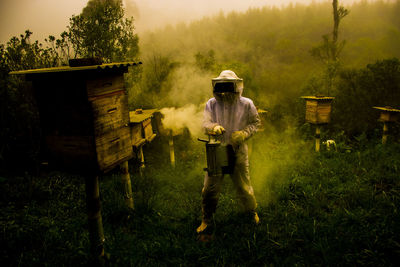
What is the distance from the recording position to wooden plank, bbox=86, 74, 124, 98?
2434mm

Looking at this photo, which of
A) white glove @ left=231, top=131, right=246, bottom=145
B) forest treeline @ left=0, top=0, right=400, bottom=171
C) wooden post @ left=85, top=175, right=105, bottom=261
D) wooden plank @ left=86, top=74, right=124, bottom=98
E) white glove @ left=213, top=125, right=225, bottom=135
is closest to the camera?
wooden plank @ left=86, top=74, right=124, bottom=98

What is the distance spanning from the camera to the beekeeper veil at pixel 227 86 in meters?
3.59

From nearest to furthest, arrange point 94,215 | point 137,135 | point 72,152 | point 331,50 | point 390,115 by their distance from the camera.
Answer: point 72,152, point 94,215, point 137,135, point 390,115, point 331,50

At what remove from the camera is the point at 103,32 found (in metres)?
7.11

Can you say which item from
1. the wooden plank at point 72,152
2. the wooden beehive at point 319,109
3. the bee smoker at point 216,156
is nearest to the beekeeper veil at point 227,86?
the bee smoker at point 216,156

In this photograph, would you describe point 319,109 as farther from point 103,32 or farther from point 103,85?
point 103,32

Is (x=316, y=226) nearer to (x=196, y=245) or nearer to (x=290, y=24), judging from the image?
(x=196, y=245)

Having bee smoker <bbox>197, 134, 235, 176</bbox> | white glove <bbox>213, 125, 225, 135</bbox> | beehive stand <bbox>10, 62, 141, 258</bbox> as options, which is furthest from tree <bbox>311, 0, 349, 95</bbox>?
beehive stand <bbox>10, 62, 141, 258</bbox>

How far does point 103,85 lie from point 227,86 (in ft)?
5.78

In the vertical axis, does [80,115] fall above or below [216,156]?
above

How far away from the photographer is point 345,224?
375cm

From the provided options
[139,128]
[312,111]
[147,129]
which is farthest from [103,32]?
[312,111]

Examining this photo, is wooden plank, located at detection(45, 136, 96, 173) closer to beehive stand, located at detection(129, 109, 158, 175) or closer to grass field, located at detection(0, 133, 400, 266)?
grass field, located at detection(0, 133, 400, 266)

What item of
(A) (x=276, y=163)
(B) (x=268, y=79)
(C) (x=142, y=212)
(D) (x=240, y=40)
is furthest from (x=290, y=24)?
(C) (x=142, y=212)
